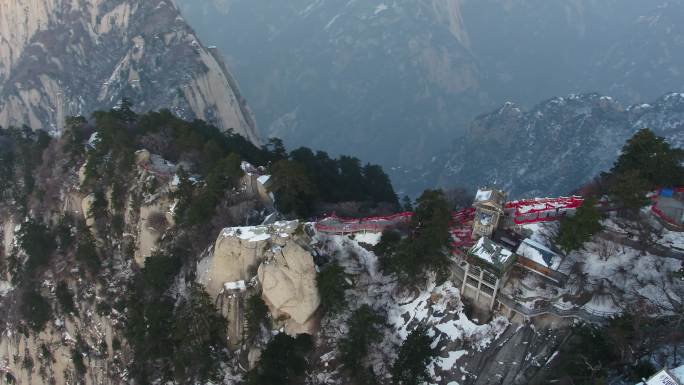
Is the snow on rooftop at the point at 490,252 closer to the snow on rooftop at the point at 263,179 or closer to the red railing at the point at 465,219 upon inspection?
the red railing at the point at 465,219

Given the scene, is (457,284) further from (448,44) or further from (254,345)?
(448,44)

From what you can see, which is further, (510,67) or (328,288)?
(510,67)

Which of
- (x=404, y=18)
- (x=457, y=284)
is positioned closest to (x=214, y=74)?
(x=457, y=284)

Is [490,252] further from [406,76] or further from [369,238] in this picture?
[406,76]

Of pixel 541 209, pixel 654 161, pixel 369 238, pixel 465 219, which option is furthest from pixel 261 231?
pixel 654 161

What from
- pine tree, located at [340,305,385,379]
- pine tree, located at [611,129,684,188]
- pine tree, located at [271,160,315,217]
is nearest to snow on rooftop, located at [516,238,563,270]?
pine tree, located at [611,129,684,188]

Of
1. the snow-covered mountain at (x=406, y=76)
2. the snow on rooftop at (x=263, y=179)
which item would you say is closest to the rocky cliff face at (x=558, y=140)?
the snow-covered mountain at (x=406, y=76)

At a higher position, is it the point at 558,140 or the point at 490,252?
the point at 558,140
